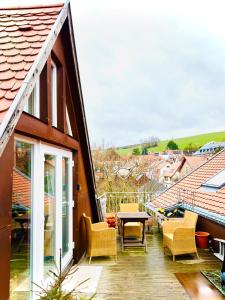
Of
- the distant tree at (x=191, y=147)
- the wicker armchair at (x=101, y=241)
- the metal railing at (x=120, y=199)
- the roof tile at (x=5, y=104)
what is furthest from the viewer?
the distant tree at (x=191, y=147)

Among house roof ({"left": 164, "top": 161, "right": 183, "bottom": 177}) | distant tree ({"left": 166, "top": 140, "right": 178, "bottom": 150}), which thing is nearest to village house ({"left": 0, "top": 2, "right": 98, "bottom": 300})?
house roof ({"left": 164, "top": 161, "right": 183, "bottom": 177})

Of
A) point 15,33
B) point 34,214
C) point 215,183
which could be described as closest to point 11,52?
point 15,33

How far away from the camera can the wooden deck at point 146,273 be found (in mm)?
5212

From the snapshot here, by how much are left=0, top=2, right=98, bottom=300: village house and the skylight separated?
12.5 feet

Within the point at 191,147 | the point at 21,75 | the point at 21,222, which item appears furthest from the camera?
the point at 191,147

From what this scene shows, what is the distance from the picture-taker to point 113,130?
34.1 metres

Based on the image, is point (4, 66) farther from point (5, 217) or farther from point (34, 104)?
point (5, 217)

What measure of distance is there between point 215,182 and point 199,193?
567mm

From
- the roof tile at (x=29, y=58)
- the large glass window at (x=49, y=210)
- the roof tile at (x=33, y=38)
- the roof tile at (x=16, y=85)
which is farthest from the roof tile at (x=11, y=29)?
the large glass window at (x=49, y=210)

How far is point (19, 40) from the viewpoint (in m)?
3.29

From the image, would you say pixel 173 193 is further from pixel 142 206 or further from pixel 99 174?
pixel 99 174

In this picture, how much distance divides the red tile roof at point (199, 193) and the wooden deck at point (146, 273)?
1182mm

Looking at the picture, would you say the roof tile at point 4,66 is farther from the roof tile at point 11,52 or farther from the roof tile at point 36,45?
the roof tile at point 36,45

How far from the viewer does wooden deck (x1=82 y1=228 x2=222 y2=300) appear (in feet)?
17.1
